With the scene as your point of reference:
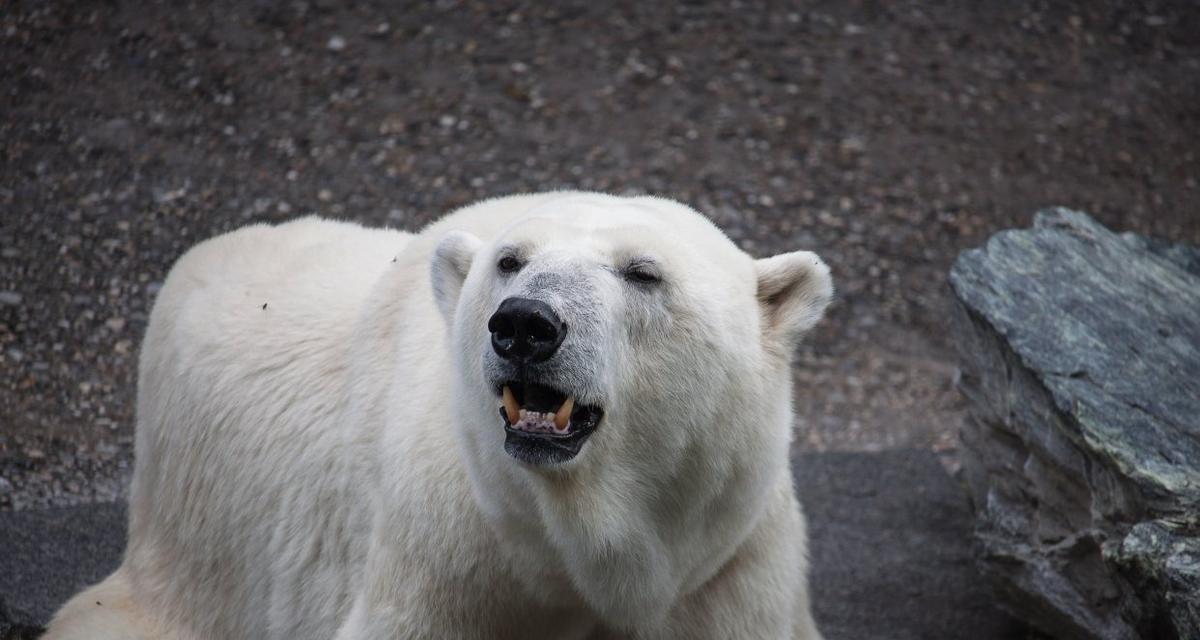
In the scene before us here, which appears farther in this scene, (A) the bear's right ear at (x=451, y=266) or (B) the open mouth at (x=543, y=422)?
(A) the bear's right ear at (x=451, y=266)

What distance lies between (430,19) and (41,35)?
251 cm

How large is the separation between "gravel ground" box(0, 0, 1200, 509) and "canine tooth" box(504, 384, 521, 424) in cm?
388

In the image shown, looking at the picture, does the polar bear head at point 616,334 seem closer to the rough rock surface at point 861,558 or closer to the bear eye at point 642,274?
the bear eye at point 642,274

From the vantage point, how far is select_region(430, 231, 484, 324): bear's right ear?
9.59ft

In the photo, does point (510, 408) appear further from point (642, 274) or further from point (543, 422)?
point (642, 274)

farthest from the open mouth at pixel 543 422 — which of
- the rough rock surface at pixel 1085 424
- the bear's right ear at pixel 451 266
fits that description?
the rough rock surface at pixel 1085 424

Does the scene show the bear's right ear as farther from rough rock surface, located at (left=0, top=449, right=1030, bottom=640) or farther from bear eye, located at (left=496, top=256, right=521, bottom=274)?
rough rock surface, located at (left=0, top=449, right=1030, bottom=640)

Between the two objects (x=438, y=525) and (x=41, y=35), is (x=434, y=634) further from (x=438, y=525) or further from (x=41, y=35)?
(x=41, y=35)

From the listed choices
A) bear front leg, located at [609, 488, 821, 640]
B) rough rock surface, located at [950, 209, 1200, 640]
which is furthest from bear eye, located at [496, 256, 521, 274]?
rough rock surface, located at [950, 209, 1200, 640]

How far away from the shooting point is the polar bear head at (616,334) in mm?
2449

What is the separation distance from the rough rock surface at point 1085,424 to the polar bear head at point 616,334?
138 cm

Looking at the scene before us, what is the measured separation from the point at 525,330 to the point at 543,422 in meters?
0.22

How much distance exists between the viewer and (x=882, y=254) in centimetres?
754

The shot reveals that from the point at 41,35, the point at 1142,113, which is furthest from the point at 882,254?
the point at 41,35
